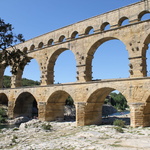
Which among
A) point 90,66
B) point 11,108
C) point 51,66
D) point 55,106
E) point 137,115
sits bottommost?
point 11,108

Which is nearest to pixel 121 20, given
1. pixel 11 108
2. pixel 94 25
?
pixel 94 25

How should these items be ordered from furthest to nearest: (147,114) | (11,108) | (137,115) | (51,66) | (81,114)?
(11,108) → (51,66) → (81,114) → (147,114) → (137,115)

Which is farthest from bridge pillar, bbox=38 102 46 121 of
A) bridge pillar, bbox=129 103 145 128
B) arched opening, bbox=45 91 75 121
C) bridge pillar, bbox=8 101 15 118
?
bridge pillar, bbox=129 103 145 128

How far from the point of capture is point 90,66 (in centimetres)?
1980

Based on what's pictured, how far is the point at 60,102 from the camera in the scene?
23.1m

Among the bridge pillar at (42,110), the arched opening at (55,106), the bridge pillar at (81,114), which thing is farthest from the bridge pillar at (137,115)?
the bridge pillar at (42,110)

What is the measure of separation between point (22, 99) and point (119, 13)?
1777 cm

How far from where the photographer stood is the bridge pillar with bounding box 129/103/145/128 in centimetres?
1514

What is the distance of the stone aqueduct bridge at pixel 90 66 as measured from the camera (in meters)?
15.8

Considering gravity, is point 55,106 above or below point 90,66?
below

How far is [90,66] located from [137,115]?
22.3 feet

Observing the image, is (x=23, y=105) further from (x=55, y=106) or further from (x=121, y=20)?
(x=121, y=20)

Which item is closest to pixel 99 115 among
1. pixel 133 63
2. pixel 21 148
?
pixel 133 63

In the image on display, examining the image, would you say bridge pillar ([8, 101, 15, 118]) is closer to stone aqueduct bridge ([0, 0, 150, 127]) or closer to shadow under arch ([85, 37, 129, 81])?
stone aqueduct bridge ([0, 0, 150, 127])
